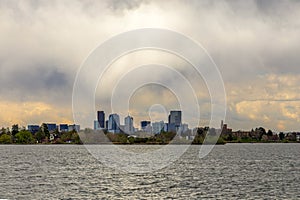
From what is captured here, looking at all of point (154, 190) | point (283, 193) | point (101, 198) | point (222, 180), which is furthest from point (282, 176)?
point (101, 198)

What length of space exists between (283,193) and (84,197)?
2174 cm

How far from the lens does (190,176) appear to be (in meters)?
76.0

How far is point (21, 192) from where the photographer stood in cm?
5544

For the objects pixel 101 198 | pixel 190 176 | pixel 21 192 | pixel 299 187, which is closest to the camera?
pixel 101 198

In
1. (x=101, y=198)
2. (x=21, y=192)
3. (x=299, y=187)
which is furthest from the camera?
(x=299, y=187)

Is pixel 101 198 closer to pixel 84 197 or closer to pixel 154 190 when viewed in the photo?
pixel 84 197

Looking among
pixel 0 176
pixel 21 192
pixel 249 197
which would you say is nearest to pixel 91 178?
pixel 0 176

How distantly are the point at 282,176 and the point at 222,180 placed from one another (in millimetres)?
13486

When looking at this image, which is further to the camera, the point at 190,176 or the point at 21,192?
the point at 190,176

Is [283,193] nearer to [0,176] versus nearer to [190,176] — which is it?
[190,176]

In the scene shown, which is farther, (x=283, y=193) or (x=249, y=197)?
(x=283, y=193)

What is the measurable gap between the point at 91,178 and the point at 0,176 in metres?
13.2

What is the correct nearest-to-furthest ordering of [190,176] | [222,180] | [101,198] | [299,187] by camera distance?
1. [101,198]
2. [299,187]
3. [222,180]
4. [190,176]

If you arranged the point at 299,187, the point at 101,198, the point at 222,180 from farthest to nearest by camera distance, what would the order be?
1. the point at 222,180
2. the point at 299,187
3. the point at 101,198
